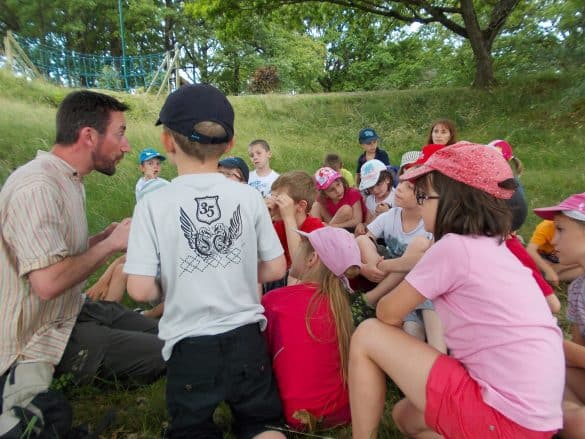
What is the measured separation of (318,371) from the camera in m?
2.02

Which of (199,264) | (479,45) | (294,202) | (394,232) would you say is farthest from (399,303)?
(479,45)

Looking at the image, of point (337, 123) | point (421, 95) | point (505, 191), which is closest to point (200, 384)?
point (505, 191)

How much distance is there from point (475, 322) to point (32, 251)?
1918 mm

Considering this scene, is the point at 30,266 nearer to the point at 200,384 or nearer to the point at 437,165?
the point at 200,384

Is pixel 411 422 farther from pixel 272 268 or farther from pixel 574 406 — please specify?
pixel 272 268

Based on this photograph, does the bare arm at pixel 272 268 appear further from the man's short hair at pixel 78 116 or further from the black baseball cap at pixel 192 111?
the man's short hair at pixel 78 116

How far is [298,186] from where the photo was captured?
319cm

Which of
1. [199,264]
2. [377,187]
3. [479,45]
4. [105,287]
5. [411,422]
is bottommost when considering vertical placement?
[105,287]

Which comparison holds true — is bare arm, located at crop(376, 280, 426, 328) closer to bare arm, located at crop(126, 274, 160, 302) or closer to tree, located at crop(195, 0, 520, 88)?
bare arm, located at crop(126, 274, 160, 302)

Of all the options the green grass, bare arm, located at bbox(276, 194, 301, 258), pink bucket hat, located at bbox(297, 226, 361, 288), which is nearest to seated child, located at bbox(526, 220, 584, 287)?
the green grass

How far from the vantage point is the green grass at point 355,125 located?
6977mm

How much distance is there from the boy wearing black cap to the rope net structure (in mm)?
14387

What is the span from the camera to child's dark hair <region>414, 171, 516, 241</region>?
5.18ft

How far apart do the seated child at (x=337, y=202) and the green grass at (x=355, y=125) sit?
2.01 metres
